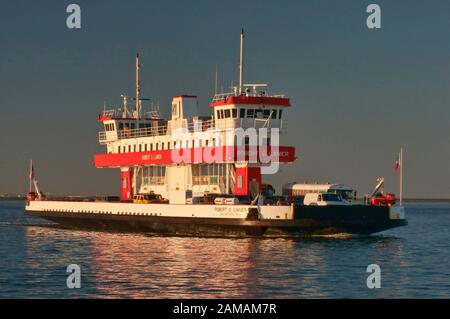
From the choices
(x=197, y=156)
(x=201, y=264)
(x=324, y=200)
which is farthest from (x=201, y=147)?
(x=201, y=264)

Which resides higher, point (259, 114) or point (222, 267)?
point (259, 114)

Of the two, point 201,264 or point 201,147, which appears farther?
point 201,147

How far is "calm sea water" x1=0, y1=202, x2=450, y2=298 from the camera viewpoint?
36125mm

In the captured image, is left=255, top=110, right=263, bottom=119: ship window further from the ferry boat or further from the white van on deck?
the white van on deck

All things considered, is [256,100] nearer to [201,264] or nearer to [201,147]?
[201,147]

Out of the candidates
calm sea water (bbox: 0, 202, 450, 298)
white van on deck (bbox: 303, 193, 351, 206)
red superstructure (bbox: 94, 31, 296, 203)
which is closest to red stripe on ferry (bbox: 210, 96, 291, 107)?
red superstructure (bbox: 94, 31, 296, 203)

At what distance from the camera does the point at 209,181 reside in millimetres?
64000

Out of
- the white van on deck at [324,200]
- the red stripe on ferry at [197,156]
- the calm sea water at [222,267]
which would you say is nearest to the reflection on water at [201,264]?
the calm sea water at [222,267]

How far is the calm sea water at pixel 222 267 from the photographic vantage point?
1422 inches

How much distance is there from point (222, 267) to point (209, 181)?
2126 centimetres

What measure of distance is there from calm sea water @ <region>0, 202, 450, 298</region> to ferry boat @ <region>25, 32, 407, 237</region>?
1156 millimetres
